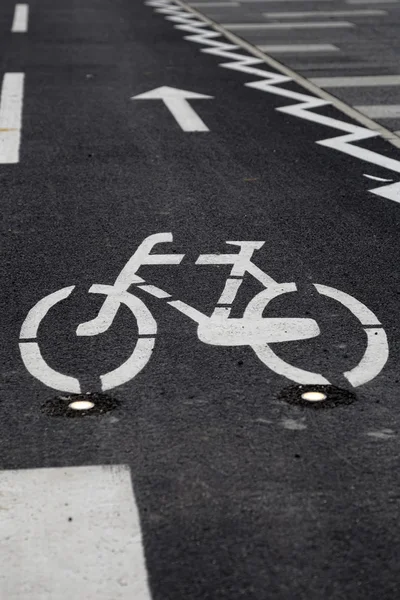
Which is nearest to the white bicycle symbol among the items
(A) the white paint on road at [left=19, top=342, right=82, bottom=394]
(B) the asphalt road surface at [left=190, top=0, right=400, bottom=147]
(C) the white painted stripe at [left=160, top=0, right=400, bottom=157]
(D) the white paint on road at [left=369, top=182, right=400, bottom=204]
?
(A) the white paint on road at [left=19, top=342, right=82, bottom=394]

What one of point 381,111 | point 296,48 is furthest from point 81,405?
point 296,48

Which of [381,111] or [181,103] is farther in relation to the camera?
[181,103]

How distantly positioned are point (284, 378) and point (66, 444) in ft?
4.50

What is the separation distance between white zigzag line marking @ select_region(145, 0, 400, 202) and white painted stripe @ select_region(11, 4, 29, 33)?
3.68 metres

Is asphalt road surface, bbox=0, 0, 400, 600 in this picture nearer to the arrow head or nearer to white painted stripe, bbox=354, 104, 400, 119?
white painted stripe, bbox=354, 104, 400, 119

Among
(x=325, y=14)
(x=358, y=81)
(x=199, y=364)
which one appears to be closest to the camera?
(x=199, y=364)

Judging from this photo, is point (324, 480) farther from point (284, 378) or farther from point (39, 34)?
point (39, 34)

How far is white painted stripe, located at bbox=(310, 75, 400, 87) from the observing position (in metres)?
17.0

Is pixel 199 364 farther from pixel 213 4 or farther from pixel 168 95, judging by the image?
pixel 213 4

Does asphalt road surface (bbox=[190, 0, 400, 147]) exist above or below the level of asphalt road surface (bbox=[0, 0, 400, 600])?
below

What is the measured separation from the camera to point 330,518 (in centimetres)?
458

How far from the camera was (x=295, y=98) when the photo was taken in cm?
1557

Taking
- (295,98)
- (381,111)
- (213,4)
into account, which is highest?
(381,111)

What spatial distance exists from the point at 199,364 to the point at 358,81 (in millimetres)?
12047
